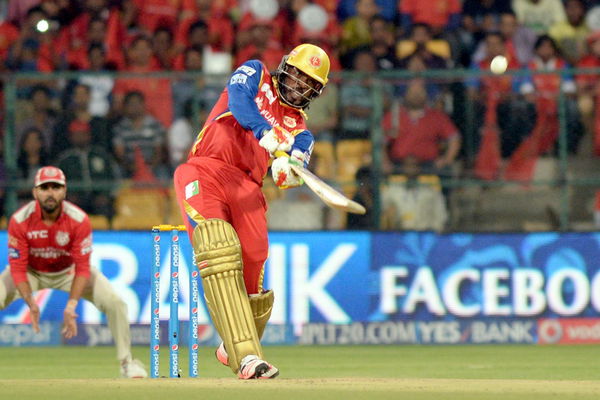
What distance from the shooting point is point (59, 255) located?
11703mm

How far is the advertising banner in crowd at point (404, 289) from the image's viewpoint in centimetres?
1403

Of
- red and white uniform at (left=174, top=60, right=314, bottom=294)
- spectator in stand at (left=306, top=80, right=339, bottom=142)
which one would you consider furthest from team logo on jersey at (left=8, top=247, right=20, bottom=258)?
spectator in stand at (left=306, top=80, right=339, bottom=142)

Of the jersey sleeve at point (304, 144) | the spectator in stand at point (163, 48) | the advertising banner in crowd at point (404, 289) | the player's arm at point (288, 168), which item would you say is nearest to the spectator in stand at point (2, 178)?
the advertising banner in crowd at point (404, 289)

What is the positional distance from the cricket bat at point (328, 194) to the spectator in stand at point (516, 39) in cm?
894

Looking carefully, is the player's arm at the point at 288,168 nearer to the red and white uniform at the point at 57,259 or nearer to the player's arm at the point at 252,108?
the player's arm at the point at 252,108

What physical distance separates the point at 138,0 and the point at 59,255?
5.85 metres

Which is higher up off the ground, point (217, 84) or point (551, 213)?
point (217, 84)

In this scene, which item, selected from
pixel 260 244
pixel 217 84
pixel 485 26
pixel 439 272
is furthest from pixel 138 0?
pixel 260 244

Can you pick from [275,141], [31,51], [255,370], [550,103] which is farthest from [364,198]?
[255,370]

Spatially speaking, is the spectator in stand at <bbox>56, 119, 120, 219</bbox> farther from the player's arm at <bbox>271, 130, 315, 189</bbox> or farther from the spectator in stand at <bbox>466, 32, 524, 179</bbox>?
the player's arm at <bbox>271, 130, 315, 189</bbox>

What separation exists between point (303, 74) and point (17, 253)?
4.33 m

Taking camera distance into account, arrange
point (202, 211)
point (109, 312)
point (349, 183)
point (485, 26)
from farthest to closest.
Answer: point (485, 26) < point (349, 183) < point (109, 312) < point (202, 211)

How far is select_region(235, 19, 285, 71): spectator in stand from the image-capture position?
15633mm

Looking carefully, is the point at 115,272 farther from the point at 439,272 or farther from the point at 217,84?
the point at 439,272
